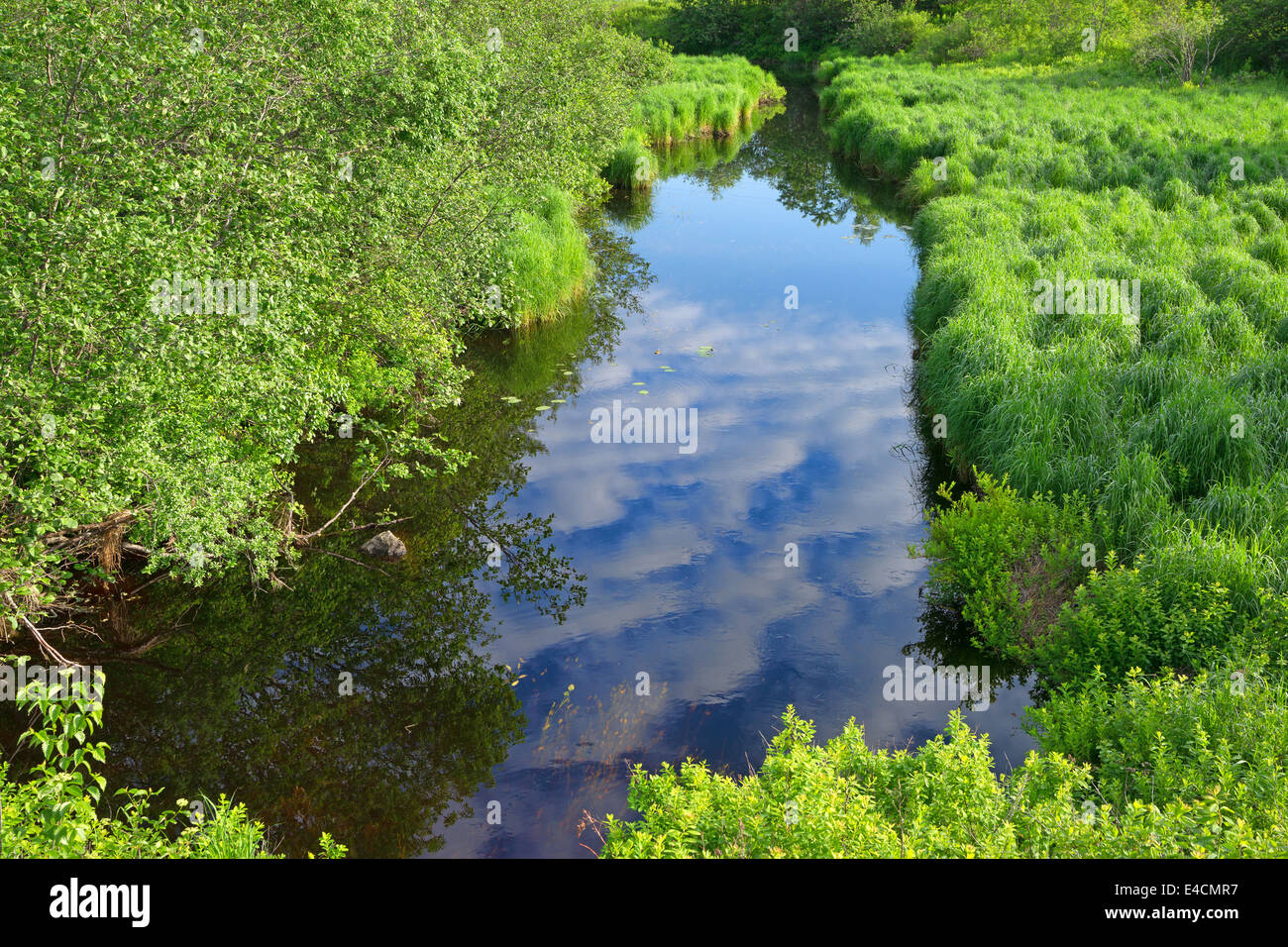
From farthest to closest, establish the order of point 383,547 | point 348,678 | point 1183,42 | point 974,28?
1. point 974,28
2. point 1183,42
3. point 383,547
4. point 348,678

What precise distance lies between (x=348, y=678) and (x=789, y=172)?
98.0 ft

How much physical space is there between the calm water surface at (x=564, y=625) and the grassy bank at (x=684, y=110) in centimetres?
1456

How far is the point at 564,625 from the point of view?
10.8 m

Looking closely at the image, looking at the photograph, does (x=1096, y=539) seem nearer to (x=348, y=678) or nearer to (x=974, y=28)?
(x=348, y=678)

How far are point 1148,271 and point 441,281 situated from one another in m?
12.1

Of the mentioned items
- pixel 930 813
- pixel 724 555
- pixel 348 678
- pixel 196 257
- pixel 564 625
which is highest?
pixel 196 257

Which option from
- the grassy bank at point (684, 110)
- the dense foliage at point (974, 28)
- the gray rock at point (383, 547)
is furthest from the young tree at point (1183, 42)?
the gray rock at point (383, 547)

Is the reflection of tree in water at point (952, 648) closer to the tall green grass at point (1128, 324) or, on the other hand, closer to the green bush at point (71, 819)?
the tall green grass at point (1128, 324)

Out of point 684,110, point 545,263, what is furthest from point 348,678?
point 684,110

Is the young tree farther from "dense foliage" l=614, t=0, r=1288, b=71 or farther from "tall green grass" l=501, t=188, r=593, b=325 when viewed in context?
"tall green grass" l=501, t=188, r=593, b=325

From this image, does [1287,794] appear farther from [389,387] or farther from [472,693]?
[389,387]

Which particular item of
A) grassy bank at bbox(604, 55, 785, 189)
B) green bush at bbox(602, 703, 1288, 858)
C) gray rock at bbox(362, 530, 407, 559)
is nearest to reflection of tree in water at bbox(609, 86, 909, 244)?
grassy bank at bbox(604, 55, 785, 189)

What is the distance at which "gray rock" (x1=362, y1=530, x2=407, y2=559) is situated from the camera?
11.7 m

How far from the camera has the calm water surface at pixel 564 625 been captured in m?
8.45
